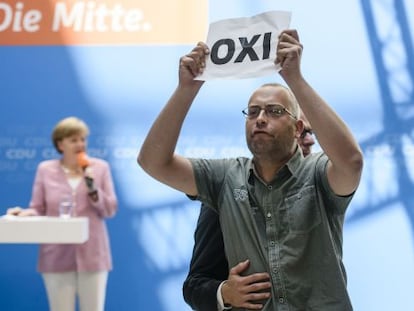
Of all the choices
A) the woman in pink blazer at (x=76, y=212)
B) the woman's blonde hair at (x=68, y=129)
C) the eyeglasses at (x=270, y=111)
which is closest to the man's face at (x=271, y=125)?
the eyeglasses at (x=270, y=111)

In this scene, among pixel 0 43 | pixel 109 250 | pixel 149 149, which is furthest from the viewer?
pixel 0 43

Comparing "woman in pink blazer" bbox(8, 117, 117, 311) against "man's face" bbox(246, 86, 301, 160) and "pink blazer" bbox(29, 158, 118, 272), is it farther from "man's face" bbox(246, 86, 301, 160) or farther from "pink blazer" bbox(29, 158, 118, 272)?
"man's face" bbox(246, 86, 301, 160)

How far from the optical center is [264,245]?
1.63 meters

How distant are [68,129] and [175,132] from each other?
2.47 meters

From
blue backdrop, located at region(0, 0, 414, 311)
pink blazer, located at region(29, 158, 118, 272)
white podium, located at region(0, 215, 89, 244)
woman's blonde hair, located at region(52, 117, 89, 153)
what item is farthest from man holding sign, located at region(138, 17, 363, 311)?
blue backdrop, located at region(0, 0, 414, 311)

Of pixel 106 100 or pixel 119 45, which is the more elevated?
pixel 119 45

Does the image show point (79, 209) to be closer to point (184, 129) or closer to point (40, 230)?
point (184, 129)

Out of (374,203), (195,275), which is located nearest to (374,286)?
(374,203)

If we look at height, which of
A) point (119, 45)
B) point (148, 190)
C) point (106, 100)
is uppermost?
point (119, 45)

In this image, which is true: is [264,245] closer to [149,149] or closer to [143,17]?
[149,149]

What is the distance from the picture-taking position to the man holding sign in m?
1.59

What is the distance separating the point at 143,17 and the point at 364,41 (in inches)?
55.3

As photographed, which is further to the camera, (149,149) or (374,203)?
(374,203)

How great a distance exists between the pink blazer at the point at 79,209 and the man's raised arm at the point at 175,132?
1755 millimetres
